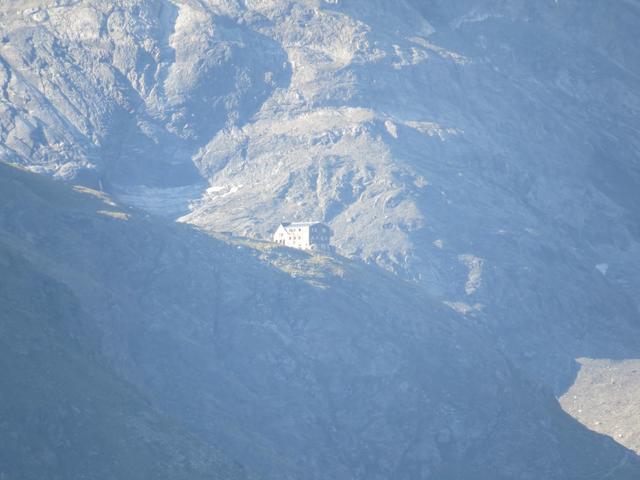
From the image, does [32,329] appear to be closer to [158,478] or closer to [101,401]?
[101,401]

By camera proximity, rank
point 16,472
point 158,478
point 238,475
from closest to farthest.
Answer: point 16,472 → point 158,478 → point 238,475

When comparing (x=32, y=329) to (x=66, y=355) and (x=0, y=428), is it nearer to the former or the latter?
(x=66, y=355)

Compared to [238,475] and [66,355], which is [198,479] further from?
[66,355]

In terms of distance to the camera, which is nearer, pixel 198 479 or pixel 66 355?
pixel 198 479

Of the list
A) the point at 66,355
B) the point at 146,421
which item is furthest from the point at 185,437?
the point at 66,355

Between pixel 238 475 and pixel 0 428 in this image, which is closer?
pixel 0 428

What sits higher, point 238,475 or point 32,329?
point 32,329

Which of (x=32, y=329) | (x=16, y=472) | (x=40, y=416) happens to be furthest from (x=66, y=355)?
(x=16, y=472)

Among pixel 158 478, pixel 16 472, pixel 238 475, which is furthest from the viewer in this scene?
pixel 238 475
